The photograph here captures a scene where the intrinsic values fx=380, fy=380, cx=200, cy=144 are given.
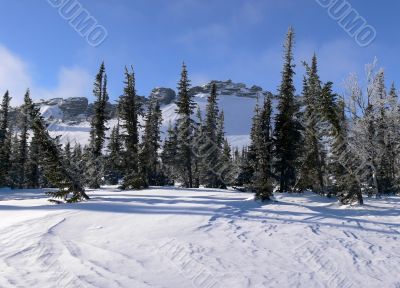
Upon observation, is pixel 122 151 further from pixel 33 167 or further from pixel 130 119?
pixel 33 167

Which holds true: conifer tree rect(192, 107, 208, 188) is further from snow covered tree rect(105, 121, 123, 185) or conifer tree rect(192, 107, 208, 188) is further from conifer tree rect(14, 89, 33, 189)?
conifer tree rect(14, 89, 33, 189)

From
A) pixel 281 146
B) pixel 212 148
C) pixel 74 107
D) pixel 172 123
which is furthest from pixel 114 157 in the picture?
pixel 74 107

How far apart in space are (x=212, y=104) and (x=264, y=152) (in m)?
28.9

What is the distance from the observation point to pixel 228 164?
2272 inches

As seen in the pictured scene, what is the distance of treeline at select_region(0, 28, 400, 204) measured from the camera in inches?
942

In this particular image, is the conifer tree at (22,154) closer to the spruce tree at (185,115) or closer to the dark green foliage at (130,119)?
the dark green foliage at (130,119)

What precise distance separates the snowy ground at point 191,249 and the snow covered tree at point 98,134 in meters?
23.7

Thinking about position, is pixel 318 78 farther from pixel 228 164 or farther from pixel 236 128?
pixel 236 128

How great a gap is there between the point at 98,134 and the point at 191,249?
108 ft

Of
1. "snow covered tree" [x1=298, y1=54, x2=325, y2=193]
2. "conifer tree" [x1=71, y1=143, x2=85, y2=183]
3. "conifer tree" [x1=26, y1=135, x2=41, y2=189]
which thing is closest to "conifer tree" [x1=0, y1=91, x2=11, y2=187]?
"conifer tree" [x1=26, y1=135, x2=41, y2=189]

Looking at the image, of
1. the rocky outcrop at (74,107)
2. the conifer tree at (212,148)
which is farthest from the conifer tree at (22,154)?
the rocky outcrop at (74,107)

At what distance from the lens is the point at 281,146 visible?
3553 centimetres

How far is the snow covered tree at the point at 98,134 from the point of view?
41875 millimetres

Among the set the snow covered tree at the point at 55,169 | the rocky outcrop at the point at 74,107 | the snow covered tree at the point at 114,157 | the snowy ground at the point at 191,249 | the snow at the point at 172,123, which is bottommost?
the snowy ground at the point at 191,249
